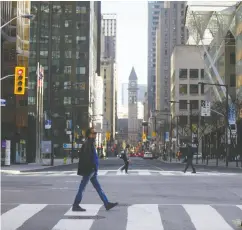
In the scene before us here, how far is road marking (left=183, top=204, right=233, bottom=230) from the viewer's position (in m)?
9.91

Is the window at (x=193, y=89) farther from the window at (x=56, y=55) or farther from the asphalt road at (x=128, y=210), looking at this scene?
the asphalt road at (x=128, y=210)

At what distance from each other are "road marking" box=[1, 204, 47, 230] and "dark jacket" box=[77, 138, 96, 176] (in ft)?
4.61

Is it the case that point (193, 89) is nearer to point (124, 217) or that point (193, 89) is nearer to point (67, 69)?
point (67, 69)

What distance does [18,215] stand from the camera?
11.4 m

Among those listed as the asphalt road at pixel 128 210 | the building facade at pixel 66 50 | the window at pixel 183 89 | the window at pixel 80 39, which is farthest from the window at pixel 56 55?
the asphalt road at pixel 128 210

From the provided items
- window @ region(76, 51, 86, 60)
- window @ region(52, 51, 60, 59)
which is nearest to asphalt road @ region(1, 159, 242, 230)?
window @ region(52, 51, 60, 59)

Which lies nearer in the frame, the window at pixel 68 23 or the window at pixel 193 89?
the window at pixel 68 23

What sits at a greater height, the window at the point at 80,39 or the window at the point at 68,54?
the window at the point at 80,39

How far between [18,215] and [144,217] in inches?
103

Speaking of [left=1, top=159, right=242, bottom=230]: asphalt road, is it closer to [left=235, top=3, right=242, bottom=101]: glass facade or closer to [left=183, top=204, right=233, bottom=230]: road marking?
[left=183, top=204, right=233, bottom=230]: road marking

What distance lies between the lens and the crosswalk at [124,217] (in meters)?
9.88

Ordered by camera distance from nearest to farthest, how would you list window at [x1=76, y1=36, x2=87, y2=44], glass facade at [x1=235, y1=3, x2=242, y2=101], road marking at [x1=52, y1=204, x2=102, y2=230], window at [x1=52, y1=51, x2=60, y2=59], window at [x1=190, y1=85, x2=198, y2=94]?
road marking at [x1=52, y1=204, x2=102, y2=230]
glass facade at [x1=235, y1=3, x2=242, y2=101]
window at [x1=52, y1=51, x2=60, y2=59]
window at [x1=76, y1=36, x2=87, y2=44]
window at [x1=190, y1=85, x2=198, y2=94]

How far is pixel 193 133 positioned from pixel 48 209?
6595 cm

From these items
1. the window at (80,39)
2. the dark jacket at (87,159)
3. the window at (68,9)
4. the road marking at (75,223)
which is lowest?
the road marking at (75,223)
